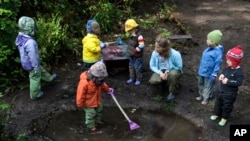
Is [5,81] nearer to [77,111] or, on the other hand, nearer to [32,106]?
[32,106]

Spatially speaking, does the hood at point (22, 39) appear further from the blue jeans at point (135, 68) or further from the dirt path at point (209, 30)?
the dirt path at point (209, 30)

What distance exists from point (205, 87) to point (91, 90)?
2.35 meters

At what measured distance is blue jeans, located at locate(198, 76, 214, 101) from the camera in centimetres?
736

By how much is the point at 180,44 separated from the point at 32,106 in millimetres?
4113

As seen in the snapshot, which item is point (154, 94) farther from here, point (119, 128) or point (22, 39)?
point (22, 39)

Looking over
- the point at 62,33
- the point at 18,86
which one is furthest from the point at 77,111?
the point at 62,33

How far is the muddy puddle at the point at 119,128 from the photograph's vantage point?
6730 mm

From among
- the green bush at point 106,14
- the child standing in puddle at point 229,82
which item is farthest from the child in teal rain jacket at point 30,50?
the child standing in puddle at point 229,82

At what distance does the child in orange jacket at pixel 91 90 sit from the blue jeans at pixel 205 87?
6.29 feet

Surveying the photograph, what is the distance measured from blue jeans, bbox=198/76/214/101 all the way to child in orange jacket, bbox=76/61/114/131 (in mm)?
1919

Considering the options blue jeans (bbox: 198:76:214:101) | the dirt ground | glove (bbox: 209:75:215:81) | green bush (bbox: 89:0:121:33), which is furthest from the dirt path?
green bush (bbox: 89:0:121:33)

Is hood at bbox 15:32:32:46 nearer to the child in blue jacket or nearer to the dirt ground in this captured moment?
the dirt ground

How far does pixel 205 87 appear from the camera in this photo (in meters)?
7.46

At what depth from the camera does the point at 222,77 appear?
6.50 meters
